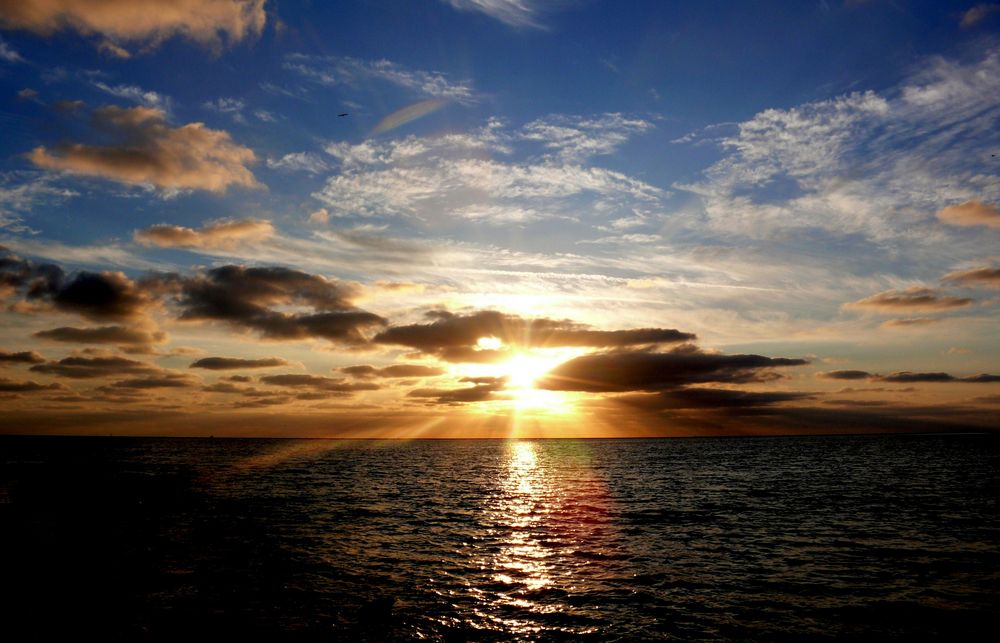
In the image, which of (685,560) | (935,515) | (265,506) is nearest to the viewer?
(685,560)

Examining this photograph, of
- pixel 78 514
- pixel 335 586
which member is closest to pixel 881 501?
pixel 335 586

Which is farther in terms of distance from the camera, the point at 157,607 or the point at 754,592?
the point at 754,592

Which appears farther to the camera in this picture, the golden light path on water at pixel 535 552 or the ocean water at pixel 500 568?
the golden light path on water at pixel 535 552

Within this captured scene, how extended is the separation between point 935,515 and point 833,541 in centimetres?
1846

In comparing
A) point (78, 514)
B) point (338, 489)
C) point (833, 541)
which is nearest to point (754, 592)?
point (833, 541)

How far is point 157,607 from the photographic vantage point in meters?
24.8

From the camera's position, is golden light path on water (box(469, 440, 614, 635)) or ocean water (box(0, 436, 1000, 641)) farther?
golden light path on water (box(469, 440, 614, 635))

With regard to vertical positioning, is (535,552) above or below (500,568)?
below

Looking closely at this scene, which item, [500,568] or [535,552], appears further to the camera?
[535,552]

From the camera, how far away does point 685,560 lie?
33719mm

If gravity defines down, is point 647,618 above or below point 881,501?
above

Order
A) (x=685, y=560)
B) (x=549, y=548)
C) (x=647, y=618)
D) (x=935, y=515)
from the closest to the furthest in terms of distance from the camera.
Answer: (x=647, y=618)
(x=685, y=560)
(x=549, y=548)
(x=935, y=515)

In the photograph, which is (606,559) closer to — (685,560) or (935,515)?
(685,560)

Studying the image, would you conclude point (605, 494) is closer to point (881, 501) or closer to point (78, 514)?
point (881, 501)
